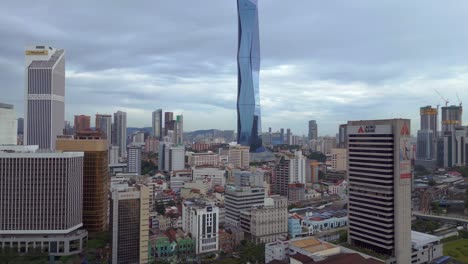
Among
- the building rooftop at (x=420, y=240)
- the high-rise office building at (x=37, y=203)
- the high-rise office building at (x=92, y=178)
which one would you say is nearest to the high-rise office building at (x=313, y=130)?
the building rooftop at (x=420, y=240)

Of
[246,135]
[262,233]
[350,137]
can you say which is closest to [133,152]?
[246,135]

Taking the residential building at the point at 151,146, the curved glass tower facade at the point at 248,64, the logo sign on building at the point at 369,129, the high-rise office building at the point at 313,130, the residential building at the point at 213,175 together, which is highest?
the curved glass tower facade at the point at 248,64

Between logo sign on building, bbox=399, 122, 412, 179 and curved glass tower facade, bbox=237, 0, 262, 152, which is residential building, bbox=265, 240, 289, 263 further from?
curved glass tower facade, bbox=237, 0, 262, 152

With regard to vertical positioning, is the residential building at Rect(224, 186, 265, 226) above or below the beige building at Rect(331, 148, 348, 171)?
below

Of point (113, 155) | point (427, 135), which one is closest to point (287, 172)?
point (113, 155)

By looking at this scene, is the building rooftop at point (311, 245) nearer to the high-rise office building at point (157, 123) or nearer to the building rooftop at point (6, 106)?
the building rooftop at point (6, 106)

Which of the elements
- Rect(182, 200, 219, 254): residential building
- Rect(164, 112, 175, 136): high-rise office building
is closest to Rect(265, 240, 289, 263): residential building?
Rect(182, 200, 219, 254): residential building

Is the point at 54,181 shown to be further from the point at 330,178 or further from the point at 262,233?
the point at 330,178
